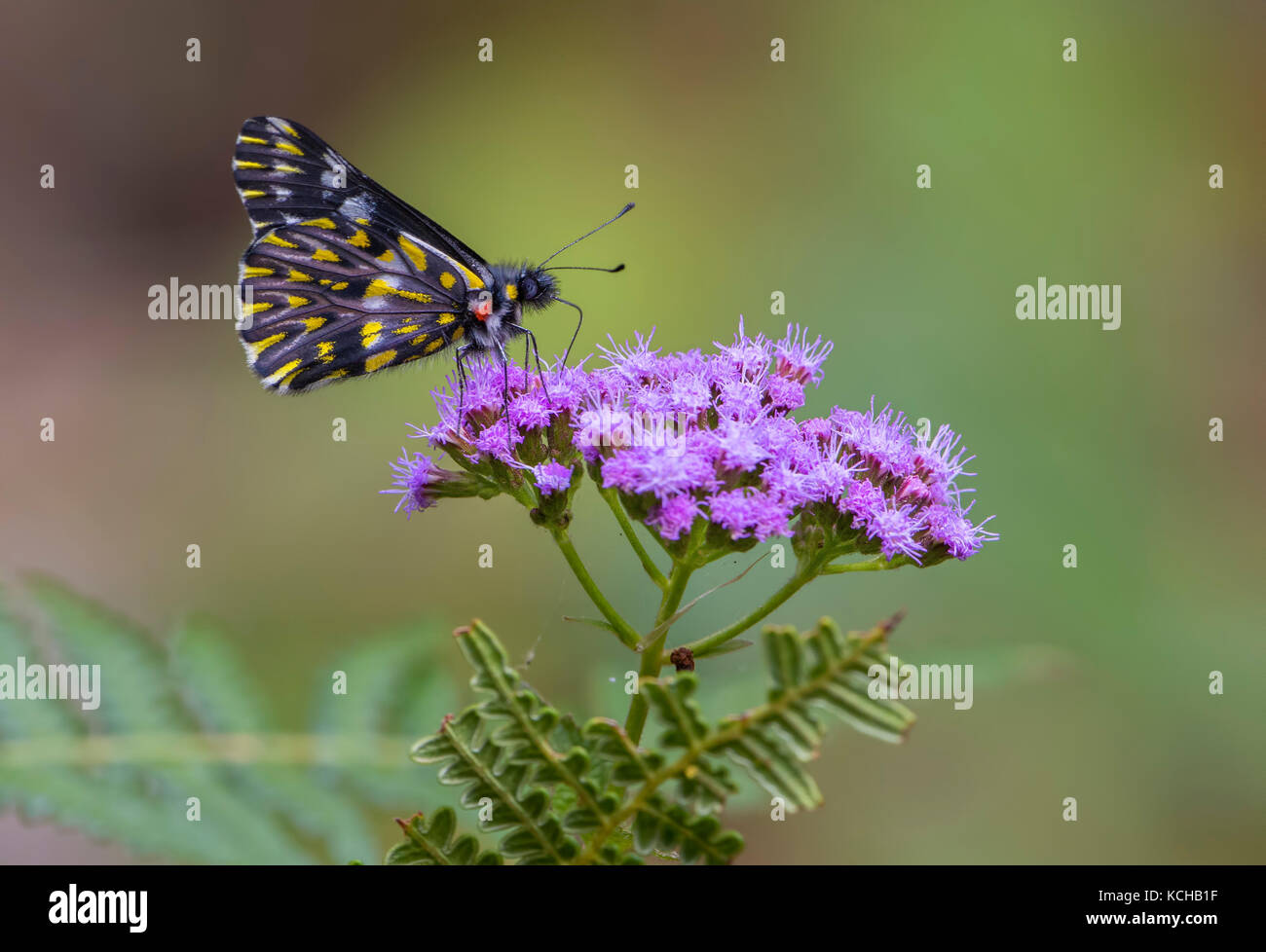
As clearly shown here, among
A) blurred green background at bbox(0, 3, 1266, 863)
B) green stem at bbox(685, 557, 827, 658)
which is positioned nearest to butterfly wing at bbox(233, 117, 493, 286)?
blurred green background at bbox(0, 3, 1266, 863)

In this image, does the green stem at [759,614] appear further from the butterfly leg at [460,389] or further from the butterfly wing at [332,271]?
the butterfly wing at [332,271]

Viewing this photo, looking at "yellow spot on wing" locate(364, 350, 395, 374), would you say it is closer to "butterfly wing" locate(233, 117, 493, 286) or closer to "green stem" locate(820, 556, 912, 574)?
"butterfly wing" locate(233, 117, 493, 286)

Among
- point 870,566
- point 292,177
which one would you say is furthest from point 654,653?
point 292,177

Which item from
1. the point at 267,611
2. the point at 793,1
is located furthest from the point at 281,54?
the point at 267,611

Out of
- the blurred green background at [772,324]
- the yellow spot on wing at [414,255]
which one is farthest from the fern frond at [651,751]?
the yellow spot on wing at [414,255]

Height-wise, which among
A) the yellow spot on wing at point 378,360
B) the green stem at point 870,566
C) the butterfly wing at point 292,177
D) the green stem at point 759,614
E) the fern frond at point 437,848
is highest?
the butterfly wing at point 292,177

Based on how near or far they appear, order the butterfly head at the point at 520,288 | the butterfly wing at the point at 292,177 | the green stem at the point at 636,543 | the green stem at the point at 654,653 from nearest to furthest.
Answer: the green stem at the point at 654,653 → the green stem at the point at 636,543 → the butterfly head at the point at 520,288 → the butterfly wing at the point at 292,177
